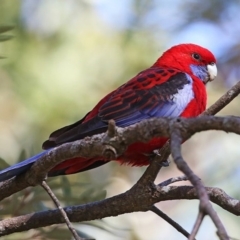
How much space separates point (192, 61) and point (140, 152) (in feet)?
3.64

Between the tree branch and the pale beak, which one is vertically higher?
the pale beak

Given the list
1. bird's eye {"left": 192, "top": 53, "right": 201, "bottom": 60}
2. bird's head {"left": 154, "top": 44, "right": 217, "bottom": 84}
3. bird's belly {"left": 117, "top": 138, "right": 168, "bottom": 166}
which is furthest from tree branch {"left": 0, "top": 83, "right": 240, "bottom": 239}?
bird's eye {"left": 192, "top": 53, "right": 201, "bottom": 60}

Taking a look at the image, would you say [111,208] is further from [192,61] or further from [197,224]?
[192,61]

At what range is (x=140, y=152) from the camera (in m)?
2.87

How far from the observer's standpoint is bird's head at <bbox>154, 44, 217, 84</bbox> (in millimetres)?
3730

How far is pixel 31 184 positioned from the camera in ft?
7.49

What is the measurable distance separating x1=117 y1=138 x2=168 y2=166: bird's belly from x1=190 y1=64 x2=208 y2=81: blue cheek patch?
0.91 m

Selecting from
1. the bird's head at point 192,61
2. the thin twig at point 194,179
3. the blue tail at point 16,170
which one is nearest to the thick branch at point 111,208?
the blue tail at point 16,170

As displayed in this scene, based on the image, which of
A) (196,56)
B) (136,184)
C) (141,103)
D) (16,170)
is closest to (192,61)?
(196,56)

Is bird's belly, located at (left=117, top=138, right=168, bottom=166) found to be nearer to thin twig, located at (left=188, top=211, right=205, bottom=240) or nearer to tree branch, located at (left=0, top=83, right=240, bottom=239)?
tree branch, located at (left=0, top=83, right=240, bottom=239)

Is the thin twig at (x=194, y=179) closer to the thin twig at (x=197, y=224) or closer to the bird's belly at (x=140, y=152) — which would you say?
the thin twig at (x=197, y=224)

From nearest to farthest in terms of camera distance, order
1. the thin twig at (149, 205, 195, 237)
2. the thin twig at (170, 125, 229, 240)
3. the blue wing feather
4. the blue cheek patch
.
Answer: the thin twig at (170, 125, 229, 240)
the thin twig at (149, 205, 195, 237)
the blue wing feather
the blue cheek patch

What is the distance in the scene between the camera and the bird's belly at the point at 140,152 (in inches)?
111

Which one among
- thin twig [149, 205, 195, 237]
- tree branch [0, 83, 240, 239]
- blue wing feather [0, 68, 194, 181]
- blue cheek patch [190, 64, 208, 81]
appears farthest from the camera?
blue cheek patch [190, 64, 208, 81]
